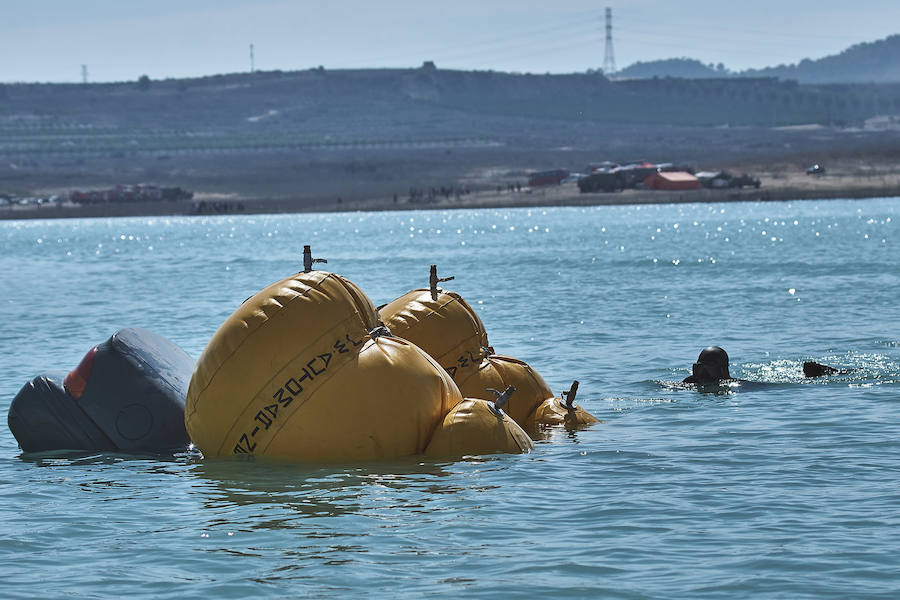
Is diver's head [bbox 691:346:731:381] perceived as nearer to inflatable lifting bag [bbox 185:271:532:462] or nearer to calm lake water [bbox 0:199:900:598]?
calm lake water [bbox 0:199:900:598]

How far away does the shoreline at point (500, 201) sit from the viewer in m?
138

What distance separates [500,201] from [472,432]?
134093 millimetres

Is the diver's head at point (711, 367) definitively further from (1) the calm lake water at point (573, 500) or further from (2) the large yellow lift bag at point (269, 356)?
(2) the large yellow lift bag at point (269, 356)

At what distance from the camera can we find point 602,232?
319 ft

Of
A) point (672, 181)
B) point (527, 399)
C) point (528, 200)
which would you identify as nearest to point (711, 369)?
point (527, 399)

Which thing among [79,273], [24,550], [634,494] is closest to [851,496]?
[634,494]

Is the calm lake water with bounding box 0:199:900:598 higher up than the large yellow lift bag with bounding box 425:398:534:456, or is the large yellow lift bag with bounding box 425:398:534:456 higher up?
the large yellow lift bag with bounding box 425:398:534:456

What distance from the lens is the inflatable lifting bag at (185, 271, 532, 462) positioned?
12656mm

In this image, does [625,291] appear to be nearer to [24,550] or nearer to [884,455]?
[884,455]

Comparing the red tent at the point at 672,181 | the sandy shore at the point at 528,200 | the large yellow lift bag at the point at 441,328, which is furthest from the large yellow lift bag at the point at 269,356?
the red tent at the point at 672,181

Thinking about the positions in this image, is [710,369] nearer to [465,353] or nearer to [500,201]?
[465,353]

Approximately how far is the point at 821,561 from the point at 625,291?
104 feet

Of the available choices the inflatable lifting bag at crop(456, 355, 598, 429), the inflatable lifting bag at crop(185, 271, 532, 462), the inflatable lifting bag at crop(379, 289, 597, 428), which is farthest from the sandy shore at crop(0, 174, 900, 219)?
the inflatable lifting bag at crop(185, 271, 532, 462)

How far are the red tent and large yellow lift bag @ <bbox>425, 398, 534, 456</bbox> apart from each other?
133 meters
